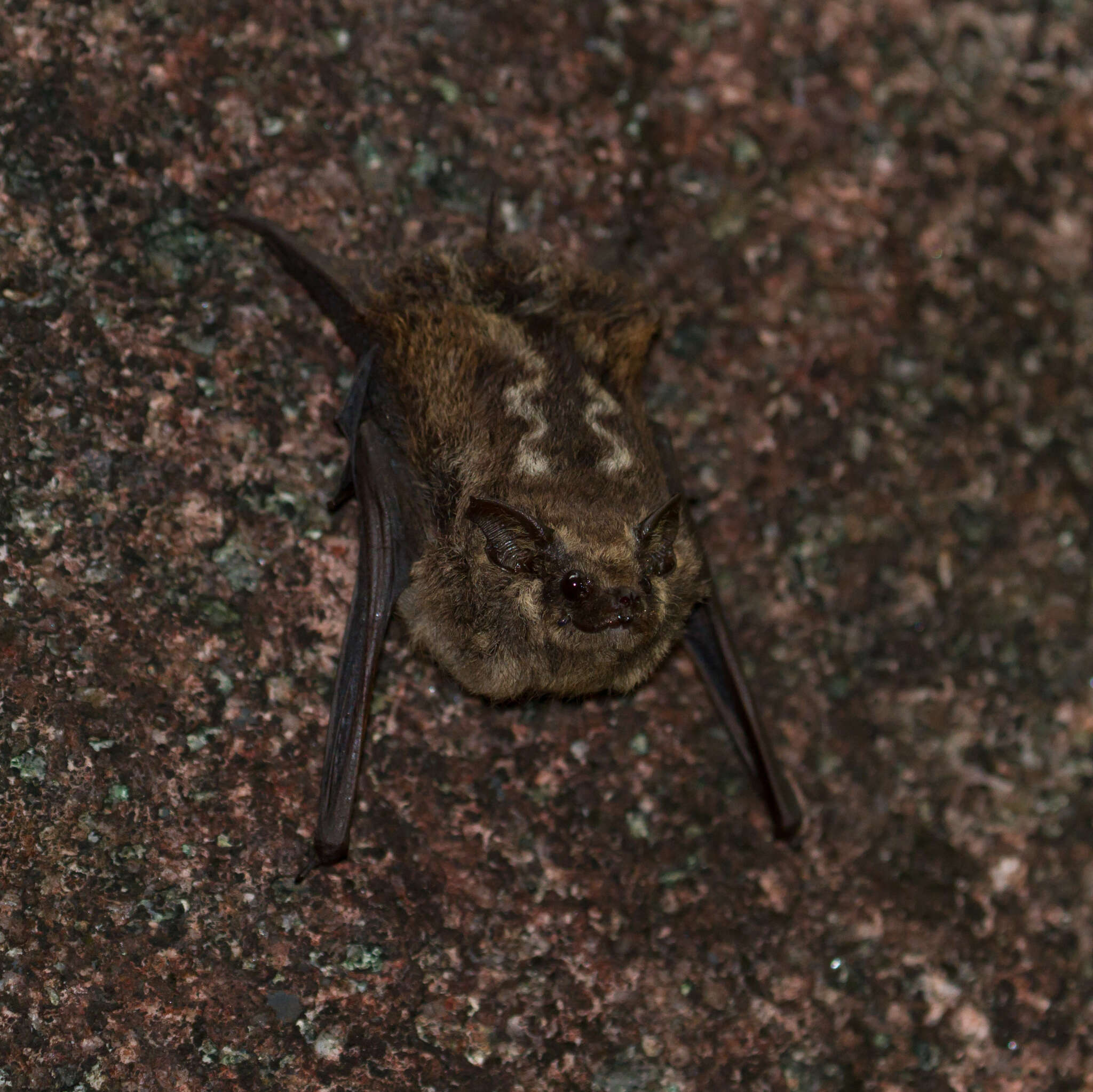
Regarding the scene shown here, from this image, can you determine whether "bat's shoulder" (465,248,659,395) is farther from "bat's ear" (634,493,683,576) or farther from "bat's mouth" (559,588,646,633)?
"bat's mouth" (559,588,646,633)

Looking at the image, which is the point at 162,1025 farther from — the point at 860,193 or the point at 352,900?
the point at 860,193

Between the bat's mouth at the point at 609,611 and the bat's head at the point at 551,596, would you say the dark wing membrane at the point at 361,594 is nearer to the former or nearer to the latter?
the bat's head at the point at 551,596

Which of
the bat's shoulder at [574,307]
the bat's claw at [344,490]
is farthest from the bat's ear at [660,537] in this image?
the bat's claw at [344,490]

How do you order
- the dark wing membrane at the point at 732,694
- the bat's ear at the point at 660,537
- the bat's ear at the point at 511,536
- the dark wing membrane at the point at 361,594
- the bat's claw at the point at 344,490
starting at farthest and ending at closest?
the dark wing membrane at the point at 732,694 < the bat's claw at the point at 344,490 < the dark wing membrane at the point at 361,594 < the bat's ear at the point at 660,537 < the bat's ear at the point at 511,536

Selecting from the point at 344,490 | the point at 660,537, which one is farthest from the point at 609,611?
the point at 344,490

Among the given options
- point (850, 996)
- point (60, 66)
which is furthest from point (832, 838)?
point (60, 66)

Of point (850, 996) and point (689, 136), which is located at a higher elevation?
point (689, 136)

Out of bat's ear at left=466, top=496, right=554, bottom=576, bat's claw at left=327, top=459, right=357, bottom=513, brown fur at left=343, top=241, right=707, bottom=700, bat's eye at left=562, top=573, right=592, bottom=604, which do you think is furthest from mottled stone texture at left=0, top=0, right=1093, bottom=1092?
bat's eye at left=562, top=573, right=592, bottom=604
